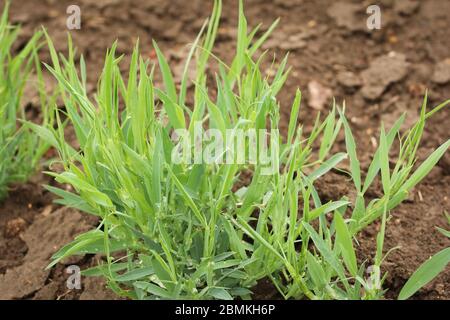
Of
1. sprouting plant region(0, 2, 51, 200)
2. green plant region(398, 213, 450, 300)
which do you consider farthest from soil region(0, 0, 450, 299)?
green plant region(398, 213, 450, 300)

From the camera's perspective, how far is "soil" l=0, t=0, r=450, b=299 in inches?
72.6

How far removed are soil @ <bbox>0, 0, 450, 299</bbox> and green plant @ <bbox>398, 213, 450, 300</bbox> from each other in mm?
222

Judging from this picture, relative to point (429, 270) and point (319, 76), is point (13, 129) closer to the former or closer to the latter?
point (319, 76)

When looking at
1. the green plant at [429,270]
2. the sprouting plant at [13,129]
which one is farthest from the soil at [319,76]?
the green plant at [429,270]

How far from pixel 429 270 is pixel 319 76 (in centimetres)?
105

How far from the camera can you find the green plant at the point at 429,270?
1472mm

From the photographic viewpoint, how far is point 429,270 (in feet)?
4.87

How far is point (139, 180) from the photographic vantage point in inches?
61.6

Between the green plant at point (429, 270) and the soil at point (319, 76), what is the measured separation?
22 cm

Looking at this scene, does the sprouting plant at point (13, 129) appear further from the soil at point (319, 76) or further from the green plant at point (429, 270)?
the green plant at point (429, 270)

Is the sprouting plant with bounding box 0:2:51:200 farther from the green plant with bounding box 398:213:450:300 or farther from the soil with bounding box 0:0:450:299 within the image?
the green plant with bounding box 398:213:450:300

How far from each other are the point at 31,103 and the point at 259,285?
105cm
